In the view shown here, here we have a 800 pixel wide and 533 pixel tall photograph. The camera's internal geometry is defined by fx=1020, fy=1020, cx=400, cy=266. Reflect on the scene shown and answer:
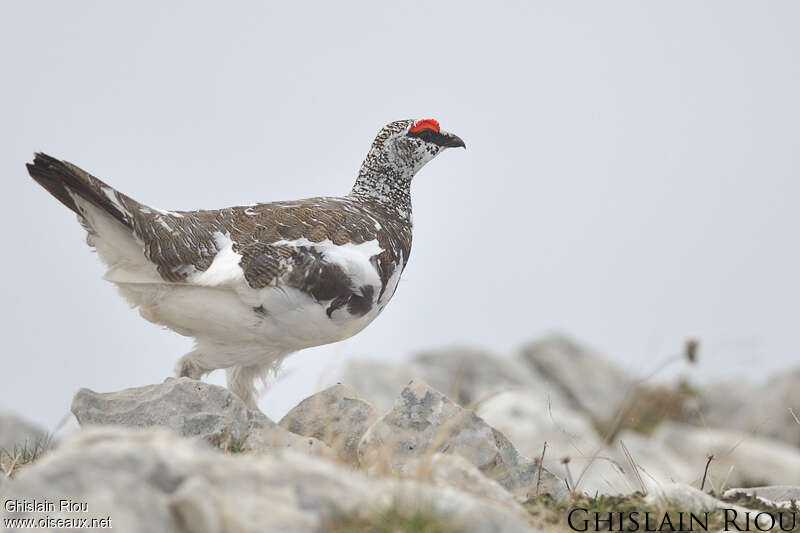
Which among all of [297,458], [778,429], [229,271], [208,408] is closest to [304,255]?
[229,271]

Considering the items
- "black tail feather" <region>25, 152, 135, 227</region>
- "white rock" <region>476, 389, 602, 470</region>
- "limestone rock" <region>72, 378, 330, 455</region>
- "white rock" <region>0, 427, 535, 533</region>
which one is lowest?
"white rock" <region>0, 427, 535, 533</region>

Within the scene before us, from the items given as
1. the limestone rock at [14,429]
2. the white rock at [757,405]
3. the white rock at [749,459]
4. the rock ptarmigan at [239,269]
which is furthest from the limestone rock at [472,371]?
the rock ptarmigan at [239,269]

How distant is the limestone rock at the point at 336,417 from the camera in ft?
19.0

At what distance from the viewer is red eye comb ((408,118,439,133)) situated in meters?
7.56

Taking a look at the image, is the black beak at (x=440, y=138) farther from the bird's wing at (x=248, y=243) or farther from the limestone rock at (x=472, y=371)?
the limestone rock at (x=472, y=371)

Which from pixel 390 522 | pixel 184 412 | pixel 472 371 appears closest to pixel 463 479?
pixel 390 522

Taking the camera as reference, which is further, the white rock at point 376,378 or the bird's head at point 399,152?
the white rock at point 376,378

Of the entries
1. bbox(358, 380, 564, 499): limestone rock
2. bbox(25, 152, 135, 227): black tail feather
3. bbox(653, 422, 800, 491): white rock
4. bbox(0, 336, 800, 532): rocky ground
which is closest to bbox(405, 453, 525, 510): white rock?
bbox(0, 336, 800, 532): rocky ground

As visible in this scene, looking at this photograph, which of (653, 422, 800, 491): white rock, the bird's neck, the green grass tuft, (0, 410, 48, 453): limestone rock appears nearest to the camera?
the green grass tuft

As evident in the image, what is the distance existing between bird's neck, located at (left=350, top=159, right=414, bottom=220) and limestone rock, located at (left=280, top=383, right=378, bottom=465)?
1800 mm

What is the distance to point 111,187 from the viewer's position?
5.95m

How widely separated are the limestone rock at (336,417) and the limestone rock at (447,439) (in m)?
0.45

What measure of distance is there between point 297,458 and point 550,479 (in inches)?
94.2

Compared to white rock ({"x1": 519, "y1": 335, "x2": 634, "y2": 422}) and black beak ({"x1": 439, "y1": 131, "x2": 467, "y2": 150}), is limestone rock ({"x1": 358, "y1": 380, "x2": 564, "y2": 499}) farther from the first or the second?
white rock ({"x1": 519, "y1": 335, "x2": 634, "y2": 422})
